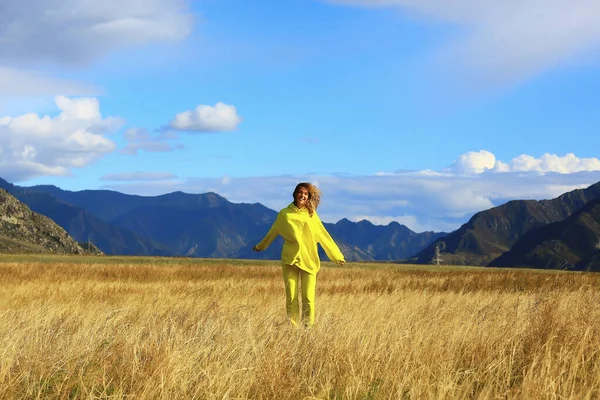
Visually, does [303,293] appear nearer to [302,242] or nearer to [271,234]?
[302,242]

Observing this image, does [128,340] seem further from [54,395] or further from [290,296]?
[290,296]

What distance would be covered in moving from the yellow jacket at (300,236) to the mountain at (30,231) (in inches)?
6947

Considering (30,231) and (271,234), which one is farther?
(30,231)

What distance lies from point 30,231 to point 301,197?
196925 mm

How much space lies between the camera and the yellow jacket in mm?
9500

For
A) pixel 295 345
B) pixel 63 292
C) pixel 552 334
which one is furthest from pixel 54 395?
pixel 63 292

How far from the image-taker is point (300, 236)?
31.3ft

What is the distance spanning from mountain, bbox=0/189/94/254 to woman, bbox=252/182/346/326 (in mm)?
176420

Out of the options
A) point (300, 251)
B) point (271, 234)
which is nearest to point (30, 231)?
point (271, 234)

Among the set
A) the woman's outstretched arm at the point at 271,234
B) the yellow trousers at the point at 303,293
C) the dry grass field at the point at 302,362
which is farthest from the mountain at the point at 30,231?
the dry grass field at the point at 302,362

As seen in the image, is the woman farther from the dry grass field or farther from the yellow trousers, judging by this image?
the dry grass field

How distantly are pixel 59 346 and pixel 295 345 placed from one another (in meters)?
2.41

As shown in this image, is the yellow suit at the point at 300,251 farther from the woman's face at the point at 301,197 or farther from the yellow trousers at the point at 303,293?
the woman's face at the point at 301,197

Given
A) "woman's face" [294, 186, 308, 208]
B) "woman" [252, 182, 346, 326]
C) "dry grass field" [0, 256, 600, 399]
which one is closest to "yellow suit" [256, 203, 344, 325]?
"woman" [252, 182, 346, 326]
